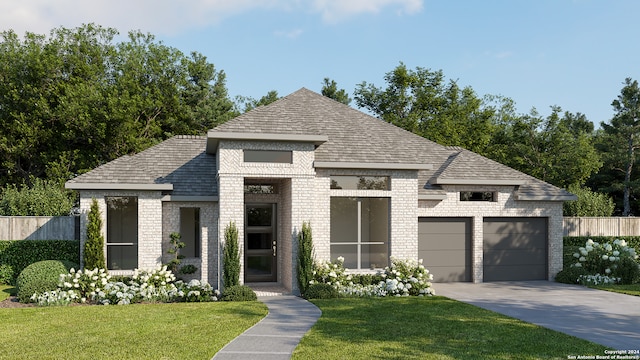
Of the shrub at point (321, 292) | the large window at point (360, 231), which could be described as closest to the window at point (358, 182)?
the large window at point (360, 231)

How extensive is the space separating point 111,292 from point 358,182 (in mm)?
8086

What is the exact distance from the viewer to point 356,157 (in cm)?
1669

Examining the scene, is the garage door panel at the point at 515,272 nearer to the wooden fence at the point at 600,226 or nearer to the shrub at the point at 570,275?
the shrub at the point at 570,275

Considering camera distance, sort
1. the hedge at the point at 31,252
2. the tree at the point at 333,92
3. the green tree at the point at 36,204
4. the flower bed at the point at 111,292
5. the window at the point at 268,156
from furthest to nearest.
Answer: the tree at the point at 333,92 → the green tree at the point at 36,204 → the hedge at the point at 31,252 → the window at the point at 268,156 → the flower bed at the point at 111,292

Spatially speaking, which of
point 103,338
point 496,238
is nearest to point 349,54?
point 496,238

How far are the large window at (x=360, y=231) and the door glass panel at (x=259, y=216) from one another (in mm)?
2612

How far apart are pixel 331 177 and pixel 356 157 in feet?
3.44

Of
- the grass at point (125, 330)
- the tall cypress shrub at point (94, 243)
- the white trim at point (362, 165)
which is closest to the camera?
the grass at point (125, 330)

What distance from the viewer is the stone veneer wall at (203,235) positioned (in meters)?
17.0

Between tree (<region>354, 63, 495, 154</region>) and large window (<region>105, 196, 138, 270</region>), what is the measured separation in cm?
2485

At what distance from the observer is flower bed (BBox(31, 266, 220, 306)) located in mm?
14273

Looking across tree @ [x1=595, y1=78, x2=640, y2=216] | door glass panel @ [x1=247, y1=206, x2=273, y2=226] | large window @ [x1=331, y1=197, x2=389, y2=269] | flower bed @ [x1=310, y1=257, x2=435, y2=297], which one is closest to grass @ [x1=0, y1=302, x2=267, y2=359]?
flower bed @ [x1=310, y1=257, x2=435, y2=297]

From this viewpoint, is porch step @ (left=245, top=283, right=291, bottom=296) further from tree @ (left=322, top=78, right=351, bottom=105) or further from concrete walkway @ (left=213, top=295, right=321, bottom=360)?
tree @ (left=322, top=78, right=351, bottom=105)

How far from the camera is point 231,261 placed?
587 inches
